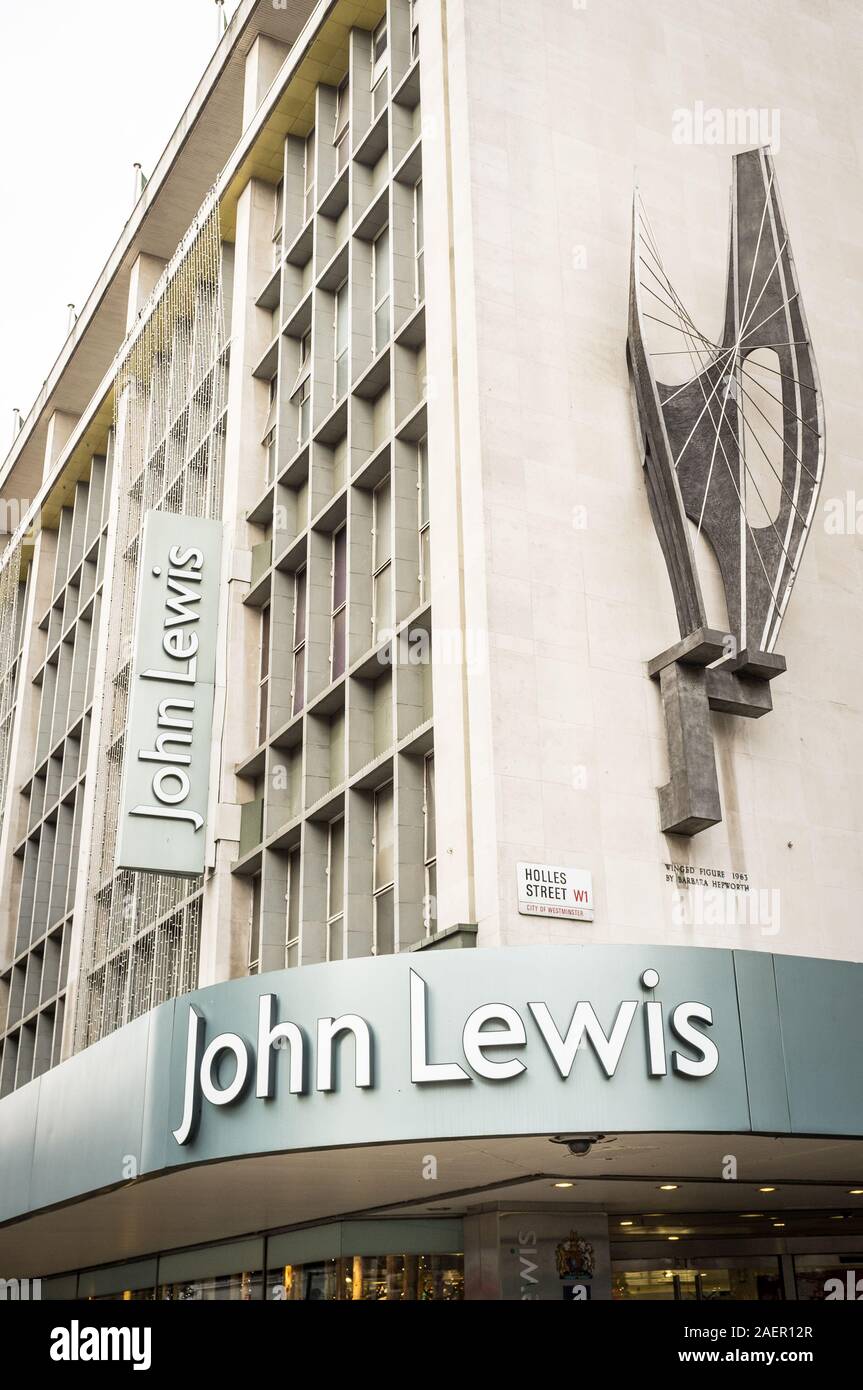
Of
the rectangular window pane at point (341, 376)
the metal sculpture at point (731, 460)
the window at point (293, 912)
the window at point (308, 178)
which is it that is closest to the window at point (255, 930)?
the window at point (293, 912)

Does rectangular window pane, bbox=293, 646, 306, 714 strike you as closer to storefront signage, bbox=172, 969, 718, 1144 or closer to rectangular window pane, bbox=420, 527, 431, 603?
rectangular window pane, bbox=420, 527, 431, 603

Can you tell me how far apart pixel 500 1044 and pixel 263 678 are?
11.9 m

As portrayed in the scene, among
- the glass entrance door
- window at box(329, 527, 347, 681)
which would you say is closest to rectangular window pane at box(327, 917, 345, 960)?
window at box(329, 527, 347, 681)

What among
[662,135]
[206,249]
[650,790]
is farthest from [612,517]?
[206,249]

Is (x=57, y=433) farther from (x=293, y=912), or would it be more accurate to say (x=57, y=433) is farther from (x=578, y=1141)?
(x=578, y=1141)

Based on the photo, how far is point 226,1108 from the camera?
46.6 feet

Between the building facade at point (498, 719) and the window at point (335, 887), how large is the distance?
7 centimetres

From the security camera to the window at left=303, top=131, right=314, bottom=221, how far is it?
19.2m

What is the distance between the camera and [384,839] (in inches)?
772

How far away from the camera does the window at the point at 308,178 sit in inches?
1077

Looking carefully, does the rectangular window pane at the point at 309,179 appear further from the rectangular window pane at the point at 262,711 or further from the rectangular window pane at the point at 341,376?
the rectangular window pane at the point at 262,711

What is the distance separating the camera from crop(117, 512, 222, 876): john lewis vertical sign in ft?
71.9

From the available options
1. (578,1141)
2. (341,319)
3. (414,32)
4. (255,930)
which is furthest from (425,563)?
(414,32)
